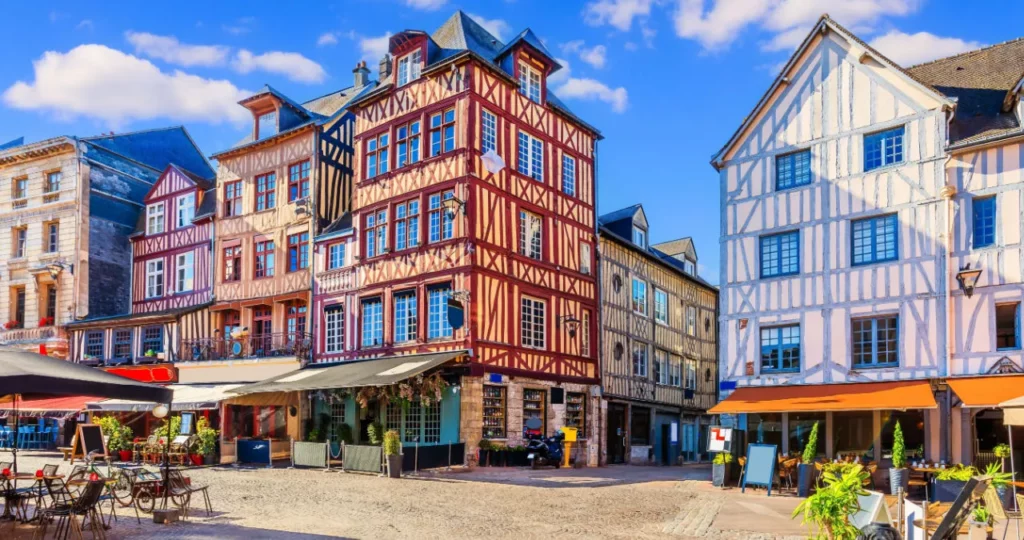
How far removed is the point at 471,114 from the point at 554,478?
8.80 m

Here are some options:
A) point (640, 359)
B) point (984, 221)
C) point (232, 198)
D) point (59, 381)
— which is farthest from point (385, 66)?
point (59, 381)

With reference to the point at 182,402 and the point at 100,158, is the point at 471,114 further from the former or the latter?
the point at 100,158

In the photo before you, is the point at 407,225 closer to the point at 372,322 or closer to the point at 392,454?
the point at 372,322

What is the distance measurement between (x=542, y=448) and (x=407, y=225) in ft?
21.3

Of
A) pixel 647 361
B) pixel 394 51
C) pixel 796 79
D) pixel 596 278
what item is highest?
pixel 394 51

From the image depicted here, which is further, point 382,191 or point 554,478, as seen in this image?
point 382,191

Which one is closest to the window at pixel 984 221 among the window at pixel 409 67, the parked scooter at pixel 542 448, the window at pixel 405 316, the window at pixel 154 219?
the parked scooter at pixel 542 448

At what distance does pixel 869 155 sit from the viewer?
16.6 m

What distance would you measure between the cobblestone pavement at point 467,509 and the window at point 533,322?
516 cm

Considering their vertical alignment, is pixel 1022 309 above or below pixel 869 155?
below

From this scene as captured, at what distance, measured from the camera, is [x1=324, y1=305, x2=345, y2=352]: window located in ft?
77.5

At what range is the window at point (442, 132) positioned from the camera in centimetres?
2131

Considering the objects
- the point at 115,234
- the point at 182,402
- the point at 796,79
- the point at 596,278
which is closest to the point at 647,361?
the point at 596,278

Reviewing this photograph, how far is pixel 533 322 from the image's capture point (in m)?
22.4
